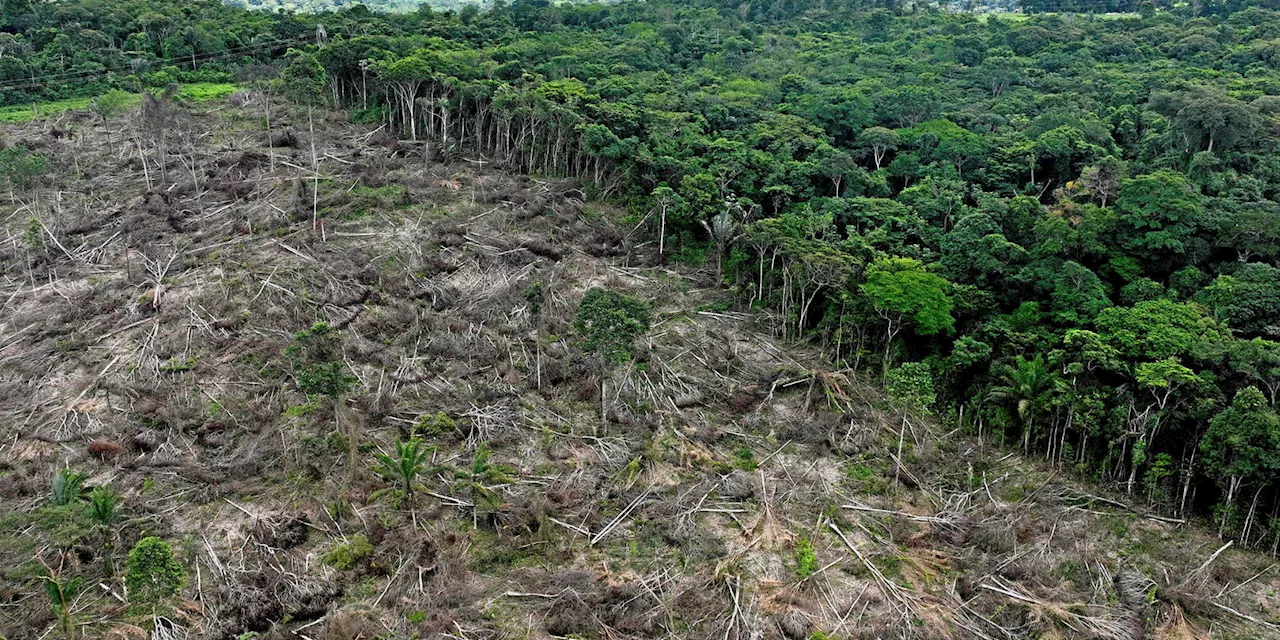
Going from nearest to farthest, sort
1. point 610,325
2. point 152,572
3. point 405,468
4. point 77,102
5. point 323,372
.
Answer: point 152,572 < point 405,468 < point 323,372 < point 610,325 < point 77,102

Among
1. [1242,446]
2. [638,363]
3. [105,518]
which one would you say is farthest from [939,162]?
[105,518]

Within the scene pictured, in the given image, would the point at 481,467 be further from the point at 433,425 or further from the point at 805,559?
the point at 805,559

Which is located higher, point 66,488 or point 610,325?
point 610,325

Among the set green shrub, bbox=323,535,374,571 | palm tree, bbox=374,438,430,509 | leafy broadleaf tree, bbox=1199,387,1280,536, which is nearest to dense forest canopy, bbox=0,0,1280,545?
leafy broadleaf tree, bbox=1199,387,1280,536

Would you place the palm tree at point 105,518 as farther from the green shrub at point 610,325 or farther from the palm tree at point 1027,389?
the palm tree at point 1027,389

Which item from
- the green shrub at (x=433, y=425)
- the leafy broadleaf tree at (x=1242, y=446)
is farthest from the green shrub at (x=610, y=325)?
the leafy broadleaf tree at (x=1242, y=446)

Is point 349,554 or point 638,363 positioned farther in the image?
point 638,363
